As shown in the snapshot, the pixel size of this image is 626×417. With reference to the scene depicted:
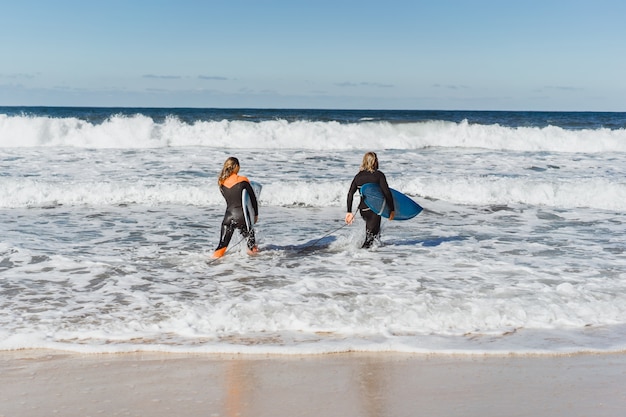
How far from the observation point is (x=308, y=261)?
332 inches

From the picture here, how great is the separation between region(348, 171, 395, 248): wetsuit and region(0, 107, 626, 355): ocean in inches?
8.9

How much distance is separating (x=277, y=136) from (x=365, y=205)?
1698 centimetres

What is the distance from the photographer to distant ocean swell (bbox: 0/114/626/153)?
77.3 feet

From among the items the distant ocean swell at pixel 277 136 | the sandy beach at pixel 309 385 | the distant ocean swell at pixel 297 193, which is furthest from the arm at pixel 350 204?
the distant ocean swell at pixel 277 136

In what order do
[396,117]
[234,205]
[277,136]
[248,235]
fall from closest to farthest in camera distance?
[234,205]
[248,235]
[277,136]
[396,117]

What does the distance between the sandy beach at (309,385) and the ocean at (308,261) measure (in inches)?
10.5

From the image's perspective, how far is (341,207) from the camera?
13.5 m

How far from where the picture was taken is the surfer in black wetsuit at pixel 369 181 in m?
8.83

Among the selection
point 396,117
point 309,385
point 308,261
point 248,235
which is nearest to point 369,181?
point 308,261

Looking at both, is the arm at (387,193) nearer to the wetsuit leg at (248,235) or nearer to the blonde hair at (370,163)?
the blonde hair at (370,163)

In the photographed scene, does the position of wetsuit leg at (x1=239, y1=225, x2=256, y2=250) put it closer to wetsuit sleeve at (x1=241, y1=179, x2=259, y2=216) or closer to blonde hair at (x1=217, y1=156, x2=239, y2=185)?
wetsuit sleeve at (x1=241, y1=179, x2=259, y2=216)

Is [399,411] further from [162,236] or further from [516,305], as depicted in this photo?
[162,236]

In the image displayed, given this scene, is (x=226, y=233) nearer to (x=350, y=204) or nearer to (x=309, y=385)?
(x=350, y=204)

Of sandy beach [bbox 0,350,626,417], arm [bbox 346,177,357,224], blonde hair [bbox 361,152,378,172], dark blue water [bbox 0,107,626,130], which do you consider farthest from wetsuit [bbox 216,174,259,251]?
dark blue water [bbox 0,107,626,130]
